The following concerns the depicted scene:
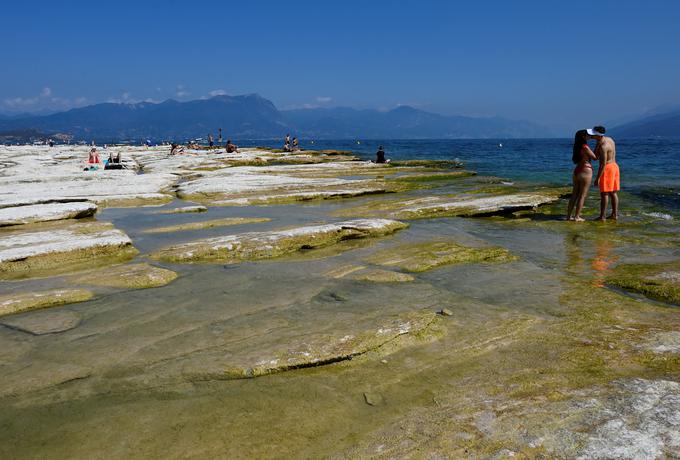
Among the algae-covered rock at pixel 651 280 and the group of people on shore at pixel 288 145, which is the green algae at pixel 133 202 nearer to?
the algae-covered rock at pixel 651 280

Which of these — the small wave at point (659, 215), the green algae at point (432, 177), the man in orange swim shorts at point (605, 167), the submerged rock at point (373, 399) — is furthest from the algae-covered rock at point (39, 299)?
the green algae at point (432, 177)

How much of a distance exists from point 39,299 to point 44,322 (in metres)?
1.30

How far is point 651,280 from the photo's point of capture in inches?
419

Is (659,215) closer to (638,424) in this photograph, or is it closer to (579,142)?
(579,142)

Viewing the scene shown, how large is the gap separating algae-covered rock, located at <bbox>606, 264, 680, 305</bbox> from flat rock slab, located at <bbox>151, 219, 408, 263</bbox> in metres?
7.85

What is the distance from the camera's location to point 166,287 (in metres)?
10.8

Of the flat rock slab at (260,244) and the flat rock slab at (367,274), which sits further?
the flat rock slab at (260,244)

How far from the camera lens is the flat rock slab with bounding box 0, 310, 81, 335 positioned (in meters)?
8.24

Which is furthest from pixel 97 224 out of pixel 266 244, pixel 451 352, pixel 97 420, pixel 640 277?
pixel 640 277

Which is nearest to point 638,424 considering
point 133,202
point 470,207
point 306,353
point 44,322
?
point 306,353

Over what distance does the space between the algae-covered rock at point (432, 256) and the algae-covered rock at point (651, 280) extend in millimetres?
2803

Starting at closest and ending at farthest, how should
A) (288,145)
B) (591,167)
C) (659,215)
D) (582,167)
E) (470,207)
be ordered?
(591,167)
(582,167)
(659,215)
(470,207)
(288,145)

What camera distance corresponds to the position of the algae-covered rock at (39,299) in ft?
30.2

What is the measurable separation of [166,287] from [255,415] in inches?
247
